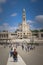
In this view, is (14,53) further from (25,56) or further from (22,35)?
(22,35)

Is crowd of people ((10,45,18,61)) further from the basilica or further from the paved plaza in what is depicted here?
the basilica

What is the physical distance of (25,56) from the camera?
2602mm

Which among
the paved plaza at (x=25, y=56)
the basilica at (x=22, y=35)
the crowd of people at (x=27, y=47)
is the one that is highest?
the basilica at (x=22, y=35)

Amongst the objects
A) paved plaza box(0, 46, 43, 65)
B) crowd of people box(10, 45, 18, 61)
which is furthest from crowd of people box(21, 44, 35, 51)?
crowd of people box(10, 45, 18, 61)

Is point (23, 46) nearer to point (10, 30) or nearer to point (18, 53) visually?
point (18, 53)

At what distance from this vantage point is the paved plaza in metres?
2.55

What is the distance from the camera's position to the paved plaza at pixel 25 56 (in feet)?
8.36

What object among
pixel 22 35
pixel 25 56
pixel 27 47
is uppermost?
pixel 22 35

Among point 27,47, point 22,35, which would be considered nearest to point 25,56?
point 27,47

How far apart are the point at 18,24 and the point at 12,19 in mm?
133

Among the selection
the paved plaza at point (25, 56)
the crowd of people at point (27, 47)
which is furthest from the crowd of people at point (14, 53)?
the crowd of people at point (27, 47)

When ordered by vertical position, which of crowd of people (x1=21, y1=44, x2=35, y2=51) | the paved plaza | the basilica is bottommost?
the paved plaza

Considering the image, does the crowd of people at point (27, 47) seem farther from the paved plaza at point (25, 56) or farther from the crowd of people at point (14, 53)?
the crowd of people at point (14, 53)

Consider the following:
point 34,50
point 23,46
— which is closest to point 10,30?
point 23,46
